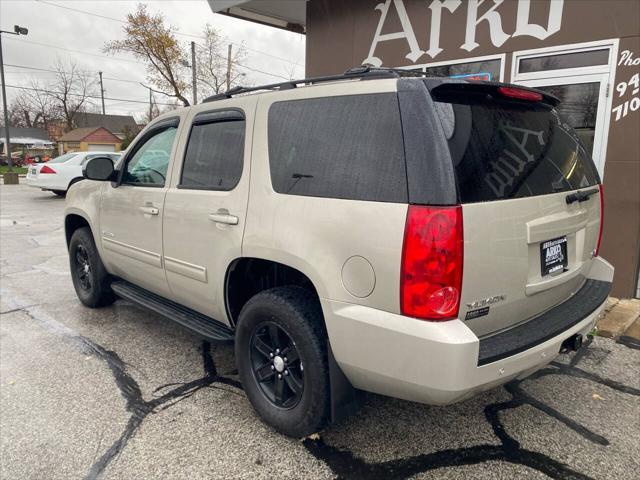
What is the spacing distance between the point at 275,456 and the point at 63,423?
1.37 m

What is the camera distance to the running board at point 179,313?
3088 millimetres

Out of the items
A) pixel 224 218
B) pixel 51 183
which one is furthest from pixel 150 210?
pixel 51 183

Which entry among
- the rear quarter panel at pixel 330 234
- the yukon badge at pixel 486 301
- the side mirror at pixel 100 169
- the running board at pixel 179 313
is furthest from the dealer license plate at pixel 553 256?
the side mirror at pixel 100 169

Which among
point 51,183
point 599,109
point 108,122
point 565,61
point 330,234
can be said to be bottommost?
point 51,183

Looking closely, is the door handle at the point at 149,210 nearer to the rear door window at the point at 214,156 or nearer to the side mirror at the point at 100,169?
the rear door window at the point at 214,156

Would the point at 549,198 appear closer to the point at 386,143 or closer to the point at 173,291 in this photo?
the point at 386,143

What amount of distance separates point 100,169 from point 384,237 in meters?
2.96

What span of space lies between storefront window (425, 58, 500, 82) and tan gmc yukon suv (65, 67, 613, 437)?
10.1 ft

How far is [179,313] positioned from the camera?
11.3ft

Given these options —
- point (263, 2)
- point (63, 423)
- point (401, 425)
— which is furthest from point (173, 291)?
point (263, 2)

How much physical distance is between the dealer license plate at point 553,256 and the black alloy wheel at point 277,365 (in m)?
1.38

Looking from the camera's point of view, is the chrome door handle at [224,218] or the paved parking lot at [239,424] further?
the chrome door handle at [224,218]

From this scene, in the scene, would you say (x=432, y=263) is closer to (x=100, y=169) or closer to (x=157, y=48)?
(x=100, y=169)

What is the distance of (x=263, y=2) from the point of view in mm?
7742
